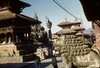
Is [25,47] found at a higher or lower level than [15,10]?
lower

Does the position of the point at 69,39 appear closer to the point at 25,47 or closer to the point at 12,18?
the point at 12,18

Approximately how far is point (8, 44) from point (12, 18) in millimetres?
3489

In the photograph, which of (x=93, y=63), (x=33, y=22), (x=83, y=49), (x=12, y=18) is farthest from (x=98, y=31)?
(x=33, y=22)

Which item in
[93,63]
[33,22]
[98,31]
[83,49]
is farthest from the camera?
[33,22]

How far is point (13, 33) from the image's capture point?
2503 cm

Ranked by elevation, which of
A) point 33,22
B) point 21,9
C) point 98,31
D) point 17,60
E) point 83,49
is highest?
point 21,9

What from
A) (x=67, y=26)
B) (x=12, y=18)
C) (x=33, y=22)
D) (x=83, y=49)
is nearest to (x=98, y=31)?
(x=83, y=49)

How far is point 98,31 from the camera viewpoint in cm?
1777

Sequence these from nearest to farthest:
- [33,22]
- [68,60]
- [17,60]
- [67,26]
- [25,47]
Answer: [68,60], [17,60], [25,47], [33,22], [67,26]

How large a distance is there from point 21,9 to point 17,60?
364 inches

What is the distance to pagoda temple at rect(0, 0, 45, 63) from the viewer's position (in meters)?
23.9

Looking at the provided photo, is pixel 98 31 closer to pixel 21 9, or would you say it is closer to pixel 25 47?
pixel 25 47

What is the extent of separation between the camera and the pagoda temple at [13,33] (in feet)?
78.5

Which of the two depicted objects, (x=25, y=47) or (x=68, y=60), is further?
(x=25, y=47)
